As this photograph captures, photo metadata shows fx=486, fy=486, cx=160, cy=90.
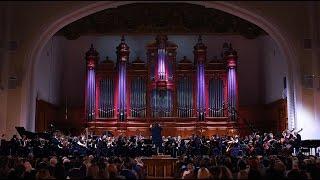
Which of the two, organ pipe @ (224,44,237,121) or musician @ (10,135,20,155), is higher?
organ pipe @ (224,44,237,121)

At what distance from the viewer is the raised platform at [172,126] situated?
2223cm

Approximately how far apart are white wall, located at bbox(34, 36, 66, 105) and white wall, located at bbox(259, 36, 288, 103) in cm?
988

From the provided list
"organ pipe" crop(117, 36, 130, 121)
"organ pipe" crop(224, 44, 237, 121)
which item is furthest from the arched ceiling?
"organ pipe" crop(224, 44, 237, 121)

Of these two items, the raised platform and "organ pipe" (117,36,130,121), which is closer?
the raised platform

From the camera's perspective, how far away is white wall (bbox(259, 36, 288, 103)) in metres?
21.6

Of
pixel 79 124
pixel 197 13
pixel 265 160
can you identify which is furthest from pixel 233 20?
pixel 265 160

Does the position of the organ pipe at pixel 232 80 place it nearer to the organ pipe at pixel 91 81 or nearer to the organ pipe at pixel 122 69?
the organ pipe at pixel 122 69

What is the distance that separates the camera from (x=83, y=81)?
79.2 ft

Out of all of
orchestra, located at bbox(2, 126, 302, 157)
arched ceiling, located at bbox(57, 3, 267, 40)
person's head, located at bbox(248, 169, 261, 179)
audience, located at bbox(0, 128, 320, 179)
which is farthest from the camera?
arched ceiling, located at bbox(57, 3, 267, 40)

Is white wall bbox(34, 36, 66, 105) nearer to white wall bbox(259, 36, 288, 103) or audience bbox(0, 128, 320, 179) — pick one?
audience bbox(0, 128, 320, 179)

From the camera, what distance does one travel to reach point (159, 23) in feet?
76.7

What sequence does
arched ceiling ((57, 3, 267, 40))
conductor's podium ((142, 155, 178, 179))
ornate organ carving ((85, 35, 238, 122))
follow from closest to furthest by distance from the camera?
conductor's podium ((142, 155, 178, 179)) → ornate organ carving ((85, 35, 238, 122)) → arched ceiling ((57, 3, 267, 40))

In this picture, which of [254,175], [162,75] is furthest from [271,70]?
[254,175]

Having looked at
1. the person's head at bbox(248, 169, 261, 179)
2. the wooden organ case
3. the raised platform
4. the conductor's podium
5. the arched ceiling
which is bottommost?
the conductor's podium
